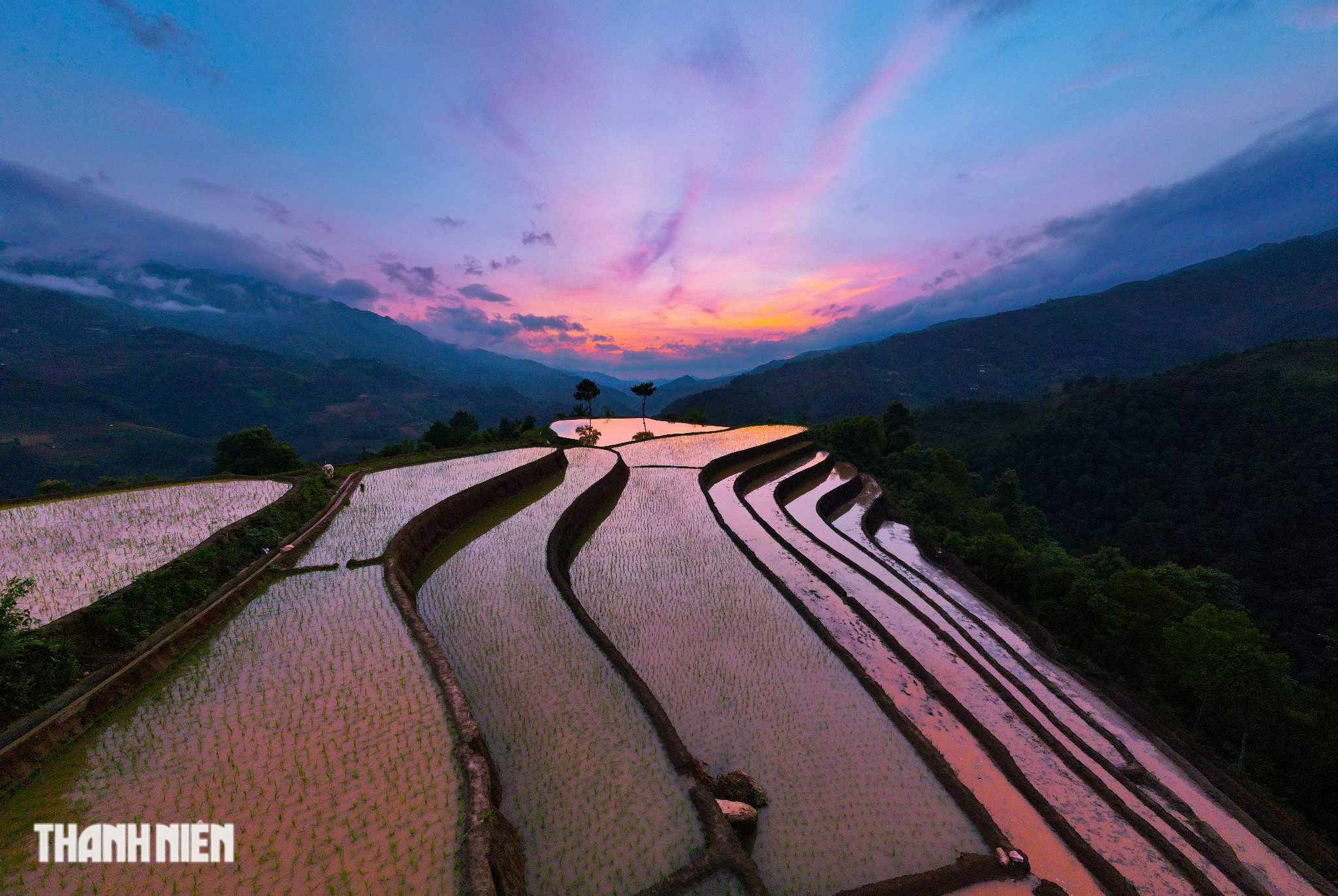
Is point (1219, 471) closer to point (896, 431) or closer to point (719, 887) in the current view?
point (896, 431)

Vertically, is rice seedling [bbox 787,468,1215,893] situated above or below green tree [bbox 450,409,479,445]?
below

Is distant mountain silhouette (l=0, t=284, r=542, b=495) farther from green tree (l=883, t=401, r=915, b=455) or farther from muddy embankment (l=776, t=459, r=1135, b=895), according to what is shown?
muddy embankment (l=776, t=459, r=1135, b=895)

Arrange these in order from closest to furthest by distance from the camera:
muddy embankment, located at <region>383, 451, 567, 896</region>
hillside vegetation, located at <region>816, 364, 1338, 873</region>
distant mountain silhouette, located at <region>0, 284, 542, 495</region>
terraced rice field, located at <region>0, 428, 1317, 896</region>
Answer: muddy embankment, located at <region>383, 451, 567, 896</region> → terraced rice field, located at <region>0, 428, 1317, 896</region> → hillside vegetation, located at <region>816, 364, 1338, 873</region> → distant mountain silhouette, located at <region>0, 284, 542, 495</region>

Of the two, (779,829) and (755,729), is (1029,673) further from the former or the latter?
(779,829)

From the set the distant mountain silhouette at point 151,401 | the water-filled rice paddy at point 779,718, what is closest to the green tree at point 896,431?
the water-filled rice paddy at point 779,718

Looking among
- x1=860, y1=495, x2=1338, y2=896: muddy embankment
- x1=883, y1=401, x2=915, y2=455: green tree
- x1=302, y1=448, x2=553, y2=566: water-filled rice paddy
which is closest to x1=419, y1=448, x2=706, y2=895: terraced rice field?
x1=302, y1=448, x2=553, y2=566: water-filled rice paddy

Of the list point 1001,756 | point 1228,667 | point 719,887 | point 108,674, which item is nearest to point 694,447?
point 1228,667
